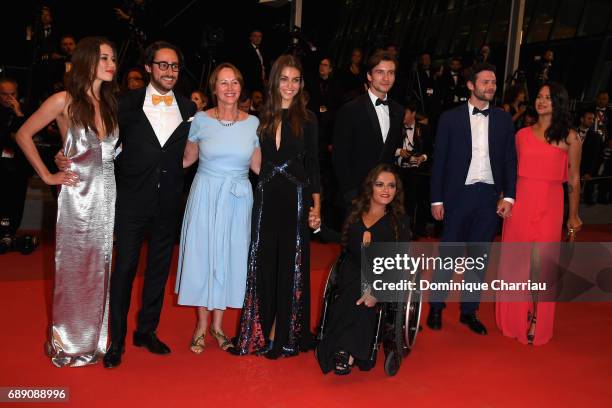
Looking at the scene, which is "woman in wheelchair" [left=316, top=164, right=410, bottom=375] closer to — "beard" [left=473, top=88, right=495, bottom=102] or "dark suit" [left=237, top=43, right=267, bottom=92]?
"beard" [left=473, top=88, right=495, bottom=102]

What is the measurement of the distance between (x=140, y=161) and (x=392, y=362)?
5.76ft

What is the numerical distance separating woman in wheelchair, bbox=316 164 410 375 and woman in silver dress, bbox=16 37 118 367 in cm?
125

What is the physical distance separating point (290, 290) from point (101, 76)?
155 centimetres

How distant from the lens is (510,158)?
4301 millimetres

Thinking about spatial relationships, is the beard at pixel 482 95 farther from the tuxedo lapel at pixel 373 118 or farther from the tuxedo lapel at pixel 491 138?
the tuxedo lapel at pixel 373 118

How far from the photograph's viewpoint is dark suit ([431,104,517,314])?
430 centimetres

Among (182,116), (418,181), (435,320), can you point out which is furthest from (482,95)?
(418,181)

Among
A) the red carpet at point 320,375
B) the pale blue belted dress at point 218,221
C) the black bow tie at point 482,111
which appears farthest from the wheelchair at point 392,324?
the black bow tie at point 482,111

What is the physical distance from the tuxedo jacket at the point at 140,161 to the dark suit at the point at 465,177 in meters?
1.80

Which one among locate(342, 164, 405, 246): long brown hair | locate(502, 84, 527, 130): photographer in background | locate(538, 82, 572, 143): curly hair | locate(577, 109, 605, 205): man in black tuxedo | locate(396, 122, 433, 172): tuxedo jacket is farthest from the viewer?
locate(577, 109, 605, 205): man in black tuxedo

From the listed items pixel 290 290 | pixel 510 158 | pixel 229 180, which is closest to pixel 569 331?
pixel 510 158

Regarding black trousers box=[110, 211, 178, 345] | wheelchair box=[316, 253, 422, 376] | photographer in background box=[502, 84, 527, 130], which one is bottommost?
wheelchair box=[316, 253, 422, 376]

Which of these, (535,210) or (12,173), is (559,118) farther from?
(12,173)

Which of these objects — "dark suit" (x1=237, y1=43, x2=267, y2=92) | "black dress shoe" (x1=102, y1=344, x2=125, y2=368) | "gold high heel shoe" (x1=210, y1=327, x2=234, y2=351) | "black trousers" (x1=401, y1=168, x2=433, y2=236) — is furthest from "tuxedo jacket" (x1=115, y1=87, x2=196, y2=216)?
"dark suit" (x1=237, y1=43, x2=267, y2=92)
